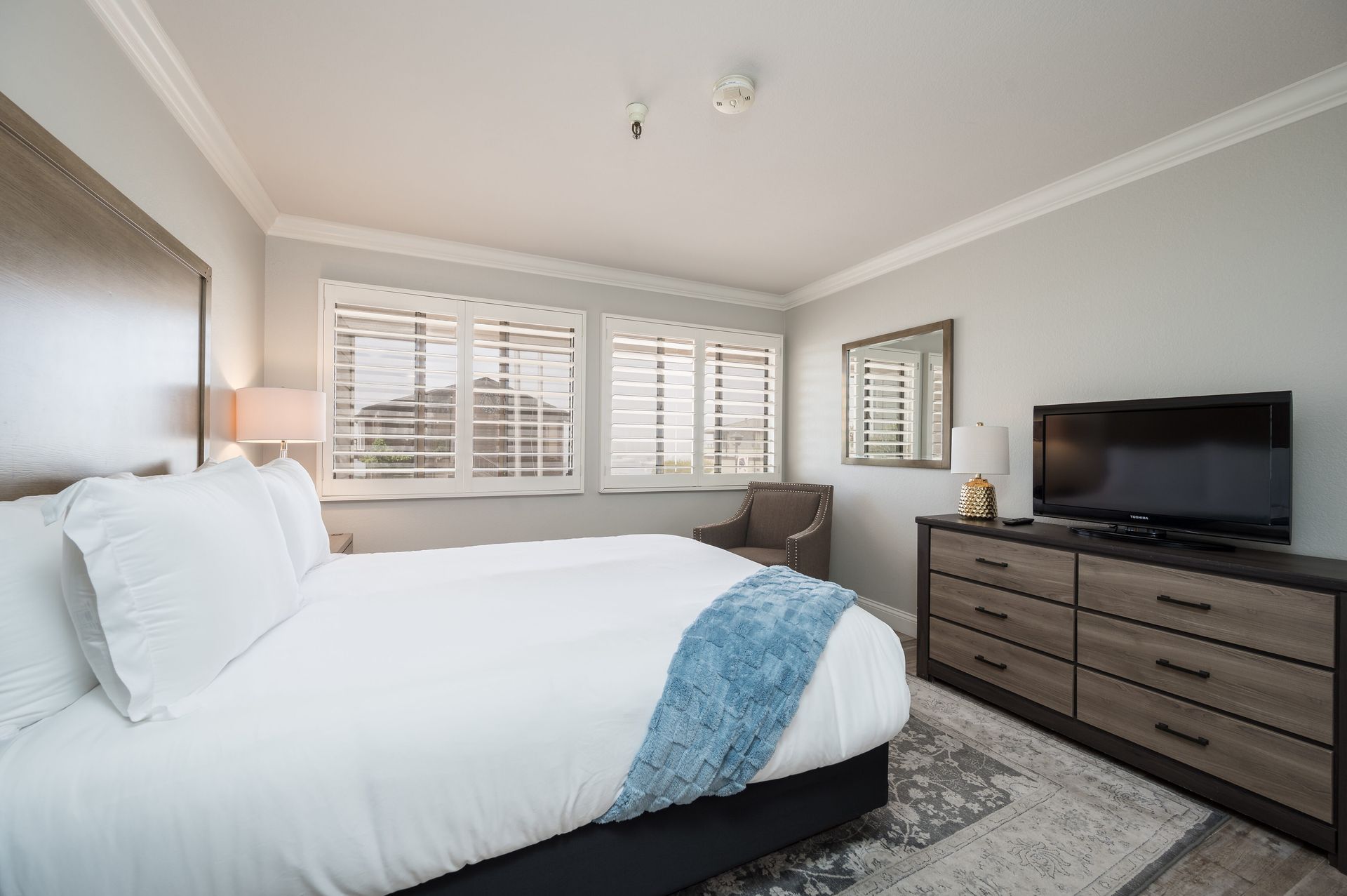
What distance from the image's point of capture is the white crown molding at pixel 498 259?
335cm

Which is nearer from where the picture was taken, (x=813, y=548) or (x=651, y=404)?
(x=813, y=548)

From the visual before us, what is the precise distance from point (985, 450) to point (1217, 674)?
124cm

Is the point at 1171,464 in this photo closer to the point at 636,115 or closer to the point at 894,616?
the point at 894,616

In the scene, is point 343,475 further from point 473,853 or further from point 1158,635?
point 1158,635

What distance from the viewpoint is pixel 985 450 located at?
284 cm

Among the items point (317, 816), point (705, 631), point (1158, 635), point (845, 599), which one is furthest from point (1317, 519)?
point (317, 816)

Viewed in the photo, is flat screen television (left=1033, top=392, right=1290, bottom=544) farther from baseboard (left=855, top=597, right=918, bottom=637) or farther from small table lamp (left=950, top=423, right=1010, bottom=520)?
baseboard (left=855, top=597, right=918, bottom=637)

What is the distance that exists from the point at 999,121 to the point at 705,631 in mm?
2365

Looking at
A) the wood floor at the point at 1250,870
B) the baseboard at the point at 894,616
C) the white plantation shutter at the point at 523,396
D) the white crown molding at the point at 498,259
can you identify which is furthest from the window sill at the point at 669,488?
the wood floor at the point at 1250,870

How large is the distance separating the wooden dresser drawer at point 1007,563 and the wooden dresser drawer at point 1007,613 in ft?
0.16

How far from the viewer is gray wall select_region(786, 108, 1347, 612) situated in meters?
2.04

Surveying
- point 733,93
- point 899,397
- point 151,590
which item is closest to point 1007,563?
point 899,397

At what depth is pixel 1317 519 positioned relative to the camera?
6.72 feet

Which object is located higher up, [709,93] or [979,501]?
[709,93]
